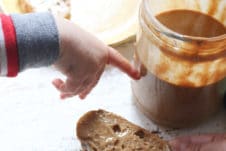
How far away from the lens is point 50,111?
76cm

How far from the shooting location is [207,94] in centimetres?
72

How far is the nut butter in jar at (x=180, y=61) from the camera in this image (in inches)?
25.8

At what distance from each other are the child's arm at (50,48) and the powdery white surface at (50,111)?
0.32ft

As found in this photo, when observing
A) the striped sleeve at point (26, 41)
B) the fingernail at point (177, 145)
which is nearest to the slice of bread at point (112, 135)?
the fingernail at point (177, 145)

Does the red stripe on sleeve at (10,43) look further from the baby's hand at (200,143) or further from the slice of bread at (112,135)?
the baby's hand at (200,143)

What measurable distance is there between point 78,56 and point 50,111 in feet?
0.50

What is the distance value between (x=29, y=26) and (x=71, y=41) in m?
0.06

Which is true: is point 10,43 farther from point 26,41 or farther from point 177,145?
point 177,145

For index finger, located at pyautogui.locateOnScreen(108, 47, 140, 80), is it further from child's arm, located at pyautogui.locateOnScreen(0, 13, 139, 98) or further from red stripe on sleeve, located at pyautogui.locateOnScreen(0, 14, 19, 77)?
red stripe on sleeve, located at pyautogui.locateOnScreen(0, 14, 19, 77)

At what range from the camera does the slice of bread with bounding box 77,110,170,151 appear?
2.32 ft

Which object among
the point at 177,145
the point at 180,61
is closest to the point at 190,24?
the point at 180,61

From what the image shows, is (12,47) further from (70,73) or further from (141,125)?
(141,125)

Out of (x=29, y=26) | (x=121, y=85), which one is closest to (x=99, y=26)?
A: (x=121, y=85)

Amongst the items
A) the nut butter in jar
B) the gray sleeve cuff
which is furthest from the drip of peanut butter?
the gray sleeve cuff
